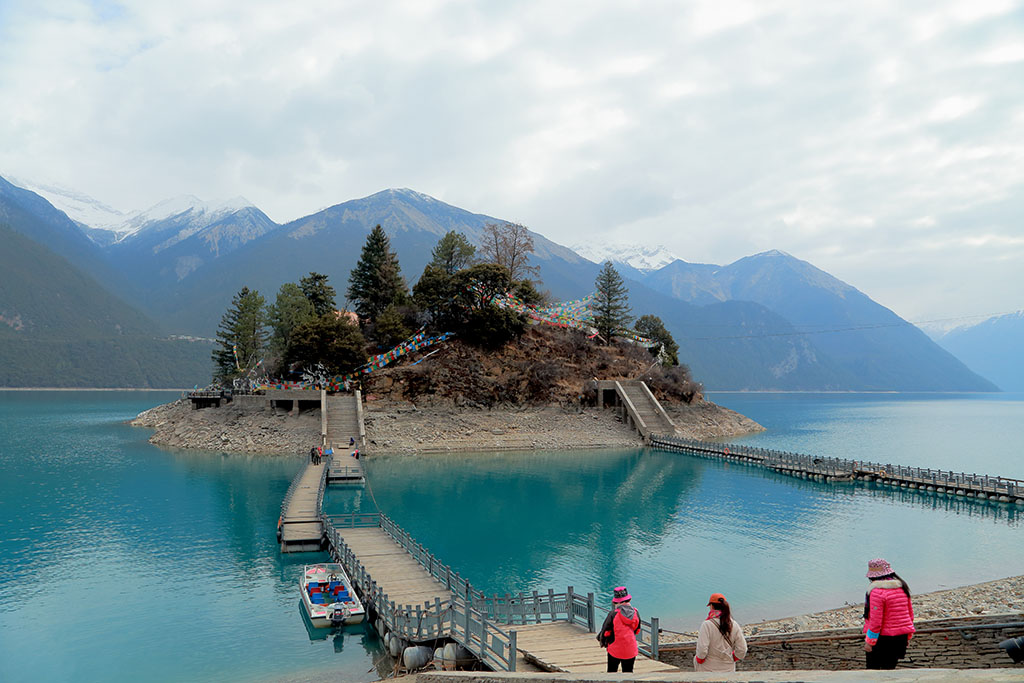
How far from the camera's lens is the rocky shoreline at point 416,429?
6125 centimetres

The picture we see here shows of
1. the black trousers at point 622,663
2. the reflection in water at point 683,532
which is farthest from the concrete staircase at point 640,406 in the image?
the black trousers at point 622,663

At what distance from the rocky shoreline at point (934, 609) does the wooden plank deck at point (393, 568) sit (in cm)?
824

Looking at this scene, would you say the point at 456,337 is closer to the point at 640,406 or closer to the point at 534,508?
the point at 640,406

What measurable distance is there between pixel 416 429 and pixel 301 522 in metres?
31.6

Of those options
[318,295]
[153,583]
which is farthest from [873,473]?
[318,295]

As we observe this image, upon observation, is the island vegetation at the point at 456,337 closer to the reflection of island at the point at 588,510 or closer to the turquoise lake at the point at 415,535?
the reflection of island at the point at 588,510

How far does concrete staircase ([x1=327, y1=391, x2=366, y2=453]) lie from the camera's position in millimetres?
59938

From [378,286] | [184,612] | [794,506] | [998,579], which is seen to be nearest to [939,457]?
[794,506]

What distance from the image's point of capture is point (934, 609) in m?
22.0

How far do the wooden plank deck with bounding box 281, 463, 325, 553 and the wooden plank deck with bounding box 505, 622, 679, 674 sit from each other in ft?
51.8

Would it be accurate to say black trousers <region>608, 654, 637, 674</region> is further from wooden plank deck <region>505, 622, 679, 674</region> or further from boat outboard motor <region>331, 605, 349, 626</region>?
boat outboard motor <region>331, 605, 349, 626</region>

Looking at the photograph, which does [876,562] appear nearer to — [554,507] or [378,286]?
[554,507]

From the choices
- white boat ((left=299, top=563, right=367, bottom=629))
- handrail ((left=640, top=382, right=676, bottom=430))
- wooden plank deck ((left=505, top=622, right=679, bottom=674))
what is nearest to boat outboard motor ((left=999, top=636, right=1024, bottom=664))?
wooden plank deck ((left=505, top=622, right=679, bottom=674))

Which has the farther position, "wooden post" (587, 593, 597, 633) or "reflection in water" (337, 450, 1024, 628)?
"reflection in water" (337, 450, 1024, 628)
